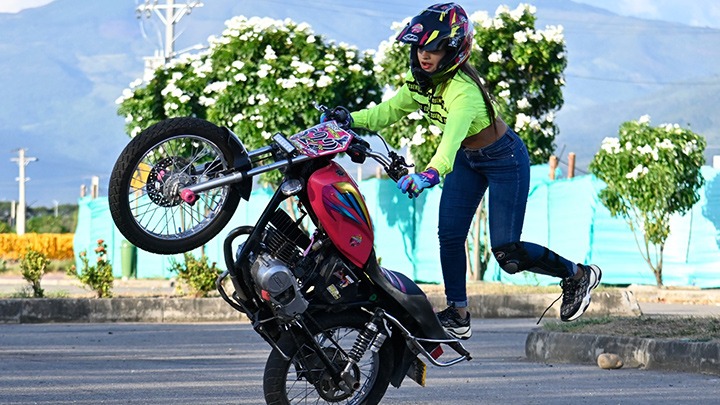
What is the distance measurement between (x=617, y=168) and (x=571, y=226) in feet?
5.47

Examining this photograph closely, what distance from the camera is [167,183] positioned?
709cm

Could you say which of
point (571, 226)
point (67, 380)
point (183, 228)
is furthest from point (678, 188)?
point (183, 228)

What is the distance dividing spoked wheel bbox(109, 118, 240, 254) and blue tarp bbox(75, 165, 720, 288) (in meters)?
14.5

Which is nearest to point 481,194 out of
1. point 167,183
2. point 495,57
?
point 167,183

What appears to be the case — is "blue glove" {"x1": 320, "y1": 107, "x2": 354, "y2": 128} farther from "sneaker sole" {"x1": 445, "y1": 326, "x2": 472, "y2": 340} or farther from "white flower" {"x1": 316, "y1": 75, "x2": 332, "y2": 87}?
"white flower" {"x1": 316, "y1": 75, "x2": 332, "y2": 87}

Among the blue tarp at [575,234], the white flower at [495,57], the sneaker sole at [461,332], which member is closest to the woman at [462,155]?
the sneaker sole at [461,332]

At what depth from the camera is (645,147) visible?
21891 millimetres

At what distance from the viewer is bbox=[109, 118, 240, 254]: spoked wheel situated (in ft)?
23.2

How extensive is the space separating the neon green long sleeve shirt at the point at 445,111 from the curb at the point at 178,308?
890 centimetres

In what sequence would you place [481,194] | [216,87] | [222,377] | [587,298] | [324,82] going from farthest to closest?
[324,82]
[216,87]
[222,377]
[587,298]
[481,194]

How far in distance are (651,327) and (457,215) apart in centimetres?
400

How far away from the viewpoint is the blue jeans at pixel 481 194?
778cm

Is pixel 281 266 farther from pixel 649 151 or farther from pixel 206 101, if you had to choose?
pixel 206 101

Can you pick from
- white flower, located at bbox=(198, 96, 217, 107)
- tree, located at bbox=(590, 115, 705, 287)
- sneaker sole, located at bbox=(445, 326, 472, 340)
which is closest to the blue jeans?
sneaker sole, located at bbox=(445, 326, 472, 340)
